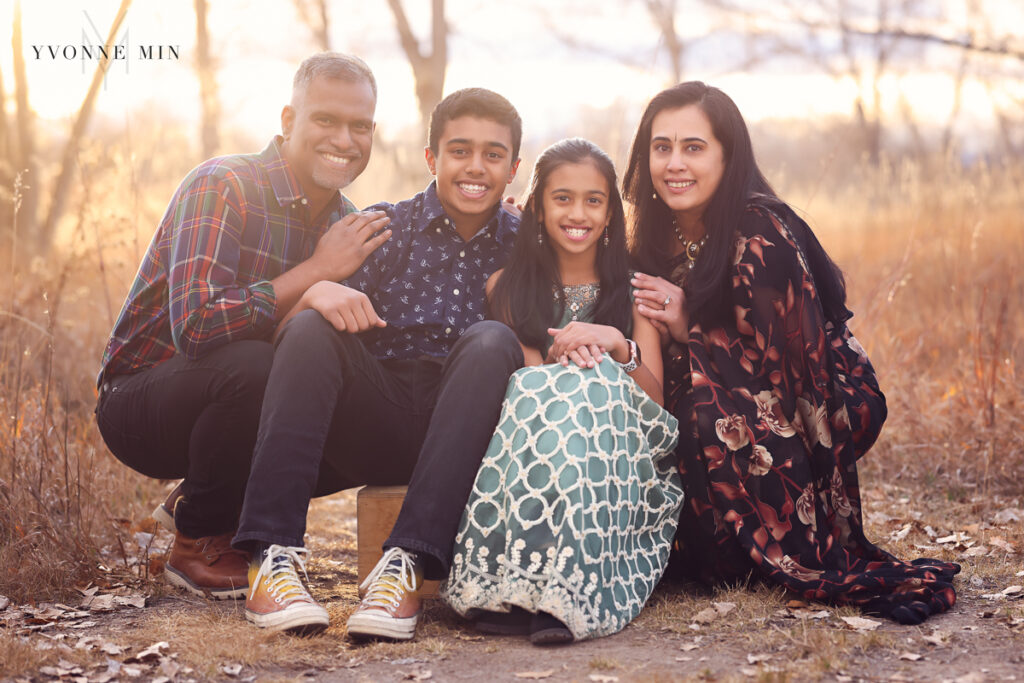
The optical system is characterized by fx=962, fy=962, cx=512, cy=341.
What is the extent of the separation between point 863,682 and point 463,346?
4.46 ft

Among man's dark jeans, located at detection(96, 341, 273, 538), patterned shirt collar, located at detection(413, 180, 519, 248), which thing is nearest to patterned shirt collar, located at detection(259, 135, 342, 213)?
patterned shirt collar, located at detection(413, 180, 519, 248)

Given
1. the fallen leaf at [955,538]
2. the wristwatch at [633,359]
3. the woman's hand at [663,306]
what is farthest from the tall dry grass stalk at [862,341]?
the woman's hand at [663,306]

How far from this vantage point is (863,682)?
2.23 meters

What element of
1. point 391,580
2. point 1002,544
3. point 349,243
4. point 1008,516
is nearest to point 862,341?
point 1008,516

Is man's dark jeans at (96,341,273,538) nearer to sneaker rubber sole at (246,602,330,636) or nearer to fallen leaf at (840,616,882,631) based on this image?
sneaker rubber sole at (246,602,330,636)

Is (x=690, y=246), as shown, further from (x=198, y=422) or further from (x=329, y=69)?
(x=198, y=422)

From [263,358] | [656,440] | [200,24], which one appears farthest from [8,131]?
[656,440]

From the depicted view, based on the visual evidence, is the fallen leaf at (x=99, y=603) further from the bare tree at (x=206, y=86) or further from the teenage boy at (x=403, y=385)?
the bare tree at (x=206, y=86)

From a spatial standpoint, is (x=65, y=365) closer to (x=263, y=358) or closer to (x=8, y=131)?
(x=8, y=131)

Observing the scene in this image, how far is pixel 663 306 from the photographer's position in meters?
3.11

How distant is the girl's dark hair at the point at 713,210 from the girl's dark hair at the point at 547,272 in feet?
0.34

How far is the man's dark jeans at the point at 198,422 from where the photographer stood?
2967 millimetres

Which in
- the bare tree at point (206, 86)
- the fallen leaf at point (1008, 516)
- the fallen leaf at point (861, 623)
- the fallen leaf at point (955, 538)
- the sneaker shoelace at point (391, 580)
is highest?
the bare tree at point (206, 86)

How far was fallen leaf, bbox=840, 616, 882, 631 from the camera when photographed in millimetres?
2594
